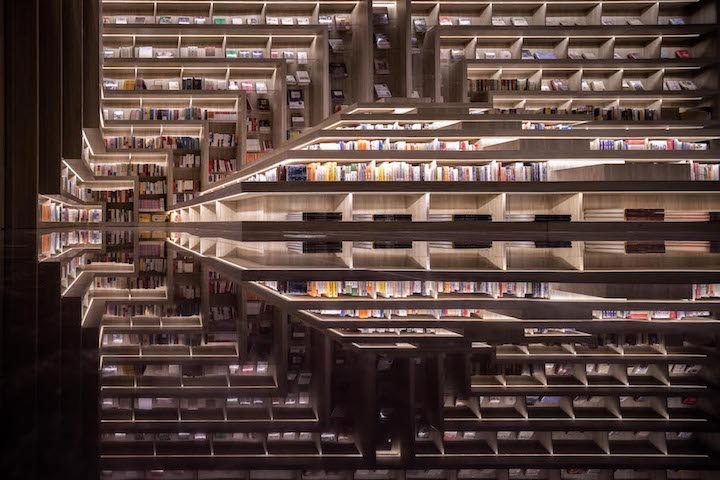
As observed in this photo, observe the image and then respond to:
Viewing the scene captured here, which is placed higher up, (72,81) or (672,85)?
(672,85)

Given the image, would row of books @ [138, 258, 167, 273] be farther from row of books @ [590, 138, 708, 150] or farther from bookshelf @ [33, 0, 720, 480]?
row of books @ [590, 138, 708, 150]

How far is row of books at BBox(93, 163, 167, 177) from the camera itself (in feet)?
49.1

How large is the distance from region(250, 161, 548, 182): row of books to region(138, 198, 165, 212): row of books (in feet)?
23.5

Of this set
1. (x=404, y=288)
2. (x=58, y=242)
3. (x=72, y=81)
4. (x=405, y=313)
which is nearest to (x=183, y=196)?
(x=72, y=81)

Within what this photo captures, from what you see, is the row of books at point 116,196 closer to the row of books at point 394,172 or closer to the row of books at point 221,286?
the row of books at point 394,172

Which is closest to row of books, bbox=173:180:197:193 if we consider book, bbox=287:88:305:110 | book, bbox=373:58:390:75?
book, bbox=287:88:305:110

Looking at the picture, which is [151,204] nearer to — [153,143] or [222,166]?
[153,143]

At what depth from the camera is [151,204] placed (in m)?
15.0

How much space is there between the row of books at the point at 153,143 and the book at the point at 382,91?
378 centimetres

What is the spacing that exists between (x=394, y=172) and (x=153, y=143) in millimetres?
8158

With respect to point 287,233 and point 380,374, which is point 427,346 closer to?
point 380,374

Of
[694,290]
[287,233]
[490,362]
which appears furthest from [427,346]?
[287,233]

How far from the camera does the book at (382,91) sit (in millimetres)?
13656

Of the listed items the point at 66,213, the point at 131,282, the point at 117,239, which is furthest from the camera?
the point at 66,213
